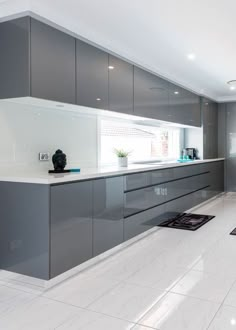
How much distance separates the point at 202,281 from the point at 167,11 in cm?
237

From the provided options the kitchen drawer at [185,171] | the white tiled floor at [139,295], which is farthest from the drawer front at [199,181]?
the white tiled floor at [139,295]

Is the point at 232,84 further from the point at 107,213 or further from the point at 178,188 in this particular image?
the point at 107,213

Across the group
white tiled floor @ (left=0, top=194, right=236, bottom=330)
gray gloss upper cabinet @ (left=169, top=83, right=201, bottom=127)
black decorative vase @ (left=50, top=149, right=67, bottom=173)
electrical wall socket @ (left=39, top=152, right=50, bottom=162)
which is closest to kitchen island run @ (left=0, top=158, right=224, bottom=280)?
white tiled floor @ (left=0, top=194, right=236, bottom=330)

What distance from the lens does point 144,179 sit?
4.02 m

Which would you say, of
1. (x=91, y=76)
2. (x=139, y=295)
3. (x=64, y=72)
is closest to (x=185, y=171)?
(x=91, y=76)

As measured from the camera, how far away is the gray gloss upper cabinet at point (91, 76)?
3.19 meters

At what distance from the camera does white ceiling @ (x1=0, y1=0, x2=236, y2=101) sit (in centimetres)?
273

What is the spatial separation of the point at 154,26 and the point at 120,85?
0.87 m

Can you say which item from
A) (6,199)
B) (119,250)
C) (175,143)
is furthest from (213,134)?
(6,199)

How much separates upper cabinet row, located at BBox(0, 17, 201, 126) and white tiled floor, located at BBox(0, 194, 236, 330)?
1.60m

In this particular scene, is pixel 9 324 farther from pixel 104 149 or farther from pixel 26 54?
pixel 104 149

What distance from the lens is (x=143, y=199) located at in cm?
401

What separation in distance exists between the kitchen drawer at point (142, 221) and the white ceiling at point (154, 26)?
6.35 ft

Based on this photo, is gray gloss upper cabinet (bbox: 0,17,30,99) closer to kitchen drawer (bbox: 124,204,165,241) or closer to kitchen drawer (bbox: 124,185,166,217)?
kitchen drawer (bbox: 124,185,166,217)
